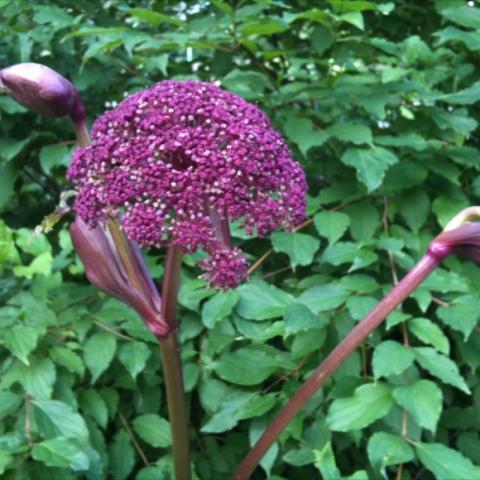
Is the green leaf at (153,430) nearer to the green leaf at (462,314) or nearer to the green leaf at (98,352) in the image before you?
the green leaf at (98,352)

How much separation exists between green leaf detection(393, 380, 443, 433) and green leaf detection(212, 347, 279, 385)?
250 millimetres

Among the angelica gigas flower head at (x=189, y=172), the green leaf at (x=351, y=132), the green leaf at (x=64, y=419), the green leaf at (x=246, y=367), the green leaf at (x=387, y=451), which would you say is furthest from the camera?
the green leaf at (x=351, y=132)

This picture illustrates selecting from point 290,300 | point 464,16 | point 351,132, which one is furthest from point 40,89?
point 464,16

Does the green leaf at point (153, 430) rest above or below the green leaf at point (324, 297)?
below

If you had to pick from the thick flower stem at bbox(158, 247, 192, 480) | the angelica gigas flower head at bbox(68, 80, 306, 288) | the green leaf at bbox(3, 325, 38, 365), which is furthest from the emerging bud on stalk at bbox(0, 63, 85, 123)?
the green leaf at bbox(3, 325, 38, 365)

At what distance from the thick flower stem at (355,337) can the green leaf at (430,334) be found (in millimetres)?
198

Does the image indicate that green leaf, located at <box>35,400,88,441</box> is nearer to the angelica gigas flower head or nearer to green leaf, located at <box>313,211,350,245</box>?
the angelica gigas flower head

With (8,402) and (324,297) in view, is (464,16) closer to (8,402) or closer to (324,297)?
(324,297)

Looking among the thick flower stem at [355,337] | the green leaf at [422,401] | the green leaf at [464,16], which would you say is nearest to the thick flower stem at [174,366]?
the thick flower stem at [355,337]

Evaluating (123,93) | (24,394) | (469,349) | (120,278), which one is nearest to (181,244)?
(120,278)

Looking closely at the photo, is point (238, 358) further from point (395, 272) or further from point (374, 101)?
point (374, 101)

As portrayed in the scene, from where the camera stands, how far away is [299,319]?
1.13 m

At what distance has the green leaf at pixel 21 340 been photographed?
1.18 metres

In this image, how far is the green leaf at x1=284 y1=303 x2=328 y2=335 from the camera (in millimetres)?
1114
